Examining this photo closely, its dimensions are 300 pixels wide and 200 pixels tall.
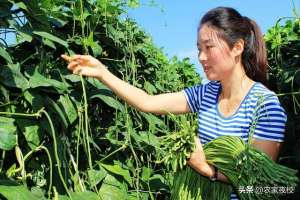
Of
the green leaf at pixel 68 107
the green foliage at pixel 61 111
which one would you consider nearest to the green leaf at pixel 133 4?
the green foliage at pixel 61 111

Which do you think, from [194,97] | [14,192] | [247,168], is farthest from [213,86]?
[14,192]

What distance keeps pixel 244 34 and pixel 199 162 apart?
0.56 m

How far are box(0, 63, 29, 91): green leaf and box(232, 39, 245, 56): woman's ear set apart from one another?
30.1 inches

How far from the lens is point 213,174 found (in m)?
1.90

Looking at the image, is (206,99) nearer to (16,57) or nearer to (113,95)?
(113,95)

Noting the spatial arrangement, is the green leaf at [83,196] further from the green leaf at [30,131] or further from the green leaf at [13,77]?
the green leaf at [13,77]

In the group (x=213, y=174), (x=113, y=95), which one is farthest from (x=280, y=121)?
(x=113, y=95)

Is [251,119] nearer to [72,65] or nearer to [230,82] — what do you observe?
[230,82]

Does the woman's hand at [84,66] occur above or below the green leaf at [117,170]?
above

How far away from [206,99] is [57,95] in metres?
0.59

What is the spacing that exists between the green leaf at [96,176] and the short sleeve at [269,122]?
0.58 m

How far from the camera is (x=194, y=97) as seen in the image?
2.29m

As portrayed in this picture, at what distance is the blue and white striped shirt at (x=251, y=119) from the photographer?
76.8 inches

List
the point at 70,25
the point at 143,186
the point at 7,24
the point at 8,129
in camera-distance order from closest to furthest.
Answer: the point at 8,129 < the point at 7,24 < the point at 70,25 < the point at 143,186
